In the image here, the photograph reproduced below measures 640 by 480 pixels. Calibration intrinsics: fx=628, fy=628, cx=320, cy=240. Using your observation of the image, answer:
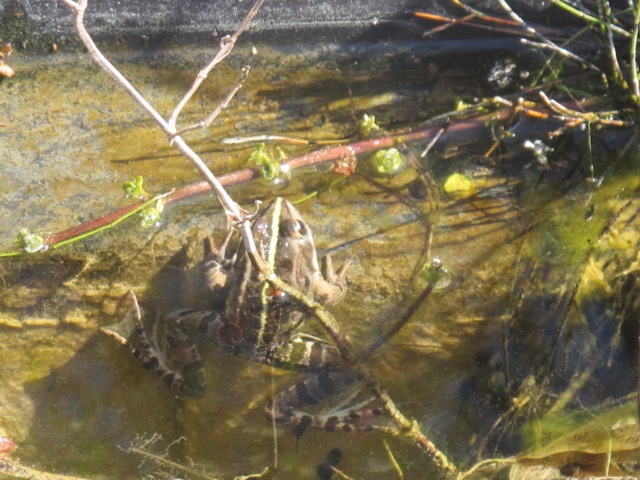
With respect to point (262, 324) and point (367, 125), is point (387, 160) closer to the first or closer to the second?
point (367, 125)

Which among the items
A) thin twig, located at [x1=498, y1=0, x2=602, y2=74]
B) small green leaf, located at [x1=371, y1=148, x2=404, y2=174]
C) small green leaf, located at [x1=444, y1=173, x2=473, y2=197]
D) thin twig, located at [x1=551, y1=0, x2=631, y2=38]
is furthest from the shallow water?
thin twig, located at [x1=551, y1=0, x2=631, y2=38]

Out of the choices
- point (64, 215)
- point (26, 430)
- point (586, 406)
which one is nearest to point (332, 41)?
point (64, 215)

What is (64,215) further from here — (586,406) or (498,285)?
(586,406)

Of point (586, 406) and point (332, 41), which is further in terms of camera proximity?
point (332, 41)

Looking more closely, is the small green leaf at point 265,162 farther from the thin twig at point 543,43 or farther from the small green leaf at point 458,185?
the thin twig at point 543,43

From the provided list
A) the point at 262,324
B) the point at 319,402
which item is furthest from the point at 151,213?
the point at 319,402
